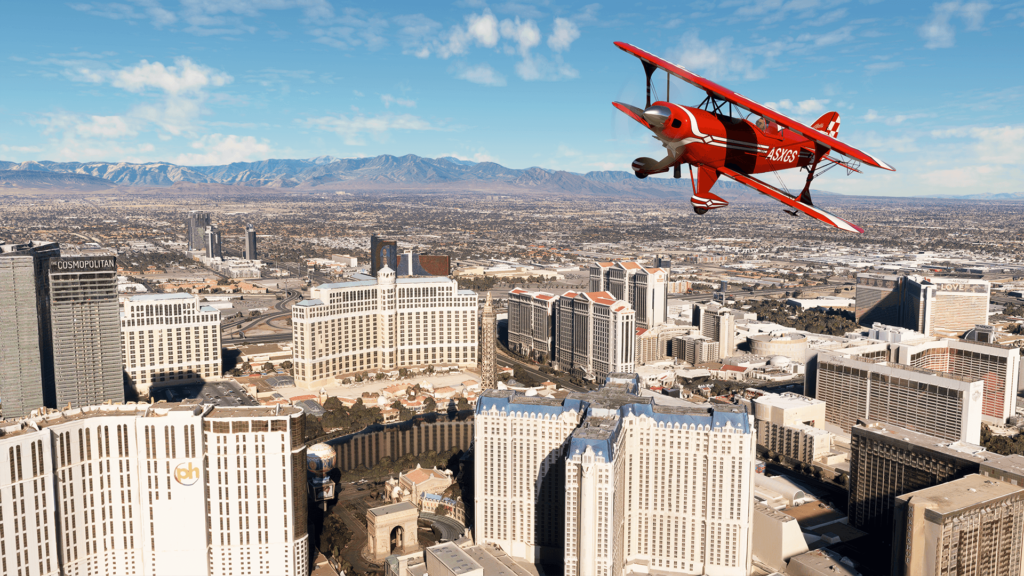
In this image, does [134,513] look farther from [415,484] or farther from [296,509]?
[415,484]

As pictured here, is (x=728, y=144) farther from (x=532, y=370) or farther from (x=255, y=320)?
(x=255, y=320)

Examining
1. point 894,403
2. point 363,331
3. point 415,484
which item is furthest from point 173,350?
point 894,403

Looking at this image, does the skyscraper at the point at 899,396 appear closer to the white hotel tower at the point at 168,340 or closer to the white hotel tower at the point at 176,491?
the white hotel tower at the point at 176,491

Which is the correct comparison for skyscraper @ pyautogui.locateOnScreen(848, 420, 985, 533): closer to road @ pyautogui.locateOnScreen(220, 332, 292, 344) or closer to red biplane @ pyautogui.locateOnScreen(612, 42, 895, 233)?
red biplane @ pyautogui.locateOnScreen(612, 42, 895, 233)

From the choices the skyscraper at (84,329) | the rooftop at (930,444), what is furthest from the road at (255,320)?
the rooftop at (930,444)

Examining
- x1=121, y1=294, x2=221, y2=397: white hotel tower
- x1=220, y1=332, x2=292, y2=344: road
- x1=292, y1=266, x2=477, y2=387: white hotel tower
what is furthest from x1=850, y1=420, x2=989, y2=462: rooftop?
x1=220, y1=332, x2=292, y2=344: road
